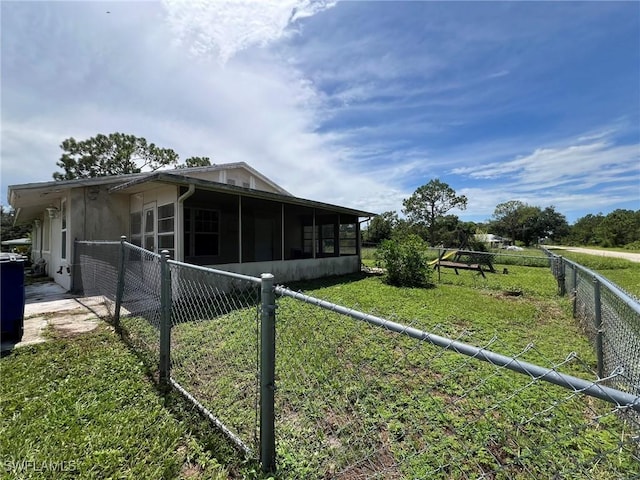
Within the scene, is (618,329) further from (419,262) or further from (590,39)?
(590,39)

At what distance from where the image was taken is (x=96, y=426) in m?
2.40

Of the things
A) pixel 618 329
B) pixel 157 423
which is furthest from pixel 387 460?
pixel 618 329

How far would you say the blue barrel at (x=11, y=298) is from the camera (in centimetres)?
417

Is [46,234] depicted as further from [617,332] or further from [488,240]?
[488,240]

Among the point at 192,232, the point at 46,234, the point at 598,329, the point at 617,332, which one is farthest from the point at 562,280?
the point at 46,234

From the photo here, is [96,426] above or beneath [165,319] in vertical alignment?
beneath

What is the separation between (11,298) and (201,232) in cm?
526

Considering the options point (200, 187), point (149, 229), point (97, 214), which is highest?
point (200, 187)

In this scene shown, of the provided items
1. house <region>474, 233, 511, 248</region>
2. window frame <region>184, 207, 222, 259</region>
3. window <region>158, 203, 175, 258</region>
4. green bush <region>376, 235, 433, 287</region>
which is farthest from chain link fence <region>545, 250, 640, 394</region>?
house <region>474, 233, 511, 248</region>

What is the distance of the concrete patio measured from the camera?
4.59 metres

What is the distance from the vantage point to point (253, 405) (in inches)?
103

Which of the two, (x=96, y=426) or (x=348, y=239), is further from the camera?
(x=348, y=239)

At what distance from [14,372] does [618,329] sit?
6077 mm

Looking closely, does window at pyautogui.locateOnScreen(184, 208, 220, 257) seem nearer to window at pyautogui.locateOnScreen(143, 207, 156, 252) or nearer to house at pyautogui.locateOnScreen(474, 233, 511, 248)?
window at pyautogui.locateOnScreen(143, 207, 156, 252)
